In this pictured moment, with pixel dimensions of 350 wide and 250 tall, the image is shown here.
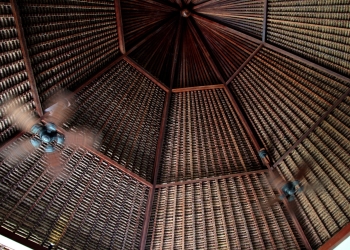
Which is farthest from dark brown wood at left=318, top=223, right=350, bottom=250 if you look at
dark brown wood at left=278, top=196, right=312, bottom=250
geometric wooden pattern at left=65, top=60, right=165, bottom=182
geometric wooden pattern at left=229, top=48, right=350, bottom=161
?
geometric wooden pattern at left=65, top=60, right=165, bottom=182

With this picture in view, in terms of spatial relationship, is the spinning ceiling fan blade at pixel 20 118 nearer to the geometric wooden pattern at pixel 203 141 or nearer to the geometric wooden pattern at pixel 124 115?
the geometric wooden pattern at pixel 124 115

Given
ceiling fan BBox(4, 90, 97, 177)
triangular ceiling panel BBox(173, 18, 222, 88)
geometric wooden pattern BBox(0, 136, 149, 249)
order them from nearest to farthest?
ceiling fan BBox(4, 90, 97, 177)
geometric wooden pattern BBox(0, 136, 149, 249)
triangular ceiling panel BBox(173, 18, 222, 88)

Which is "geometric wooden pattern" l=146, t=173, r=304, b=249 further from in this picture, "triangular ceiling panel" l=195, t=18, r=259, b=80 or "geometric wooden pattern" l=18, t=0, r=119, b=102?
"geometric wooden pattern" l=18, t=0, r=119, b=102

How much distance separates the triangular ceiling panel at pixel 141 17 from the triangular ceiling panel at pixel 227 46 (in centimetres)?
79

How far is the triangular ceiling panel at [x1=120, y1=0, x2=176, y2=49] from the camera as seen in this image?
269 inches

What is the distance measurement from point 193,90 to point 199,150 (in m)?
1.32

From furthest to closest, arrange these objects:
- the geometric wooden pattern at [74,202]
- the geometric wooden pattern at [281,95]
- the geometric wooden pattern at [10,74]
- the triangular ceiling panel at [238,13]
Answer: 1. the triangular ceiling panel at [238,13]
2. the geometric wooden pattern at [281,95]
3. the geometric wooden pattern at [74,202]
4. the geometric wooden pattern at [10,74]

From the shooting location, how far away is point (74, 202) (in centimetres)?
576

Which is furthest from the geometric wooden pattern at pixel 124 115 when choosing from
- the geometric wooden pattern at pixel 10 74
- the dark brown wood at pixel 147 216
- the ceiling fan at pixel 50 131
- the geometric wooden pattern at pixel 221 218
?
the geometric wooden pattern at pixel 10 74

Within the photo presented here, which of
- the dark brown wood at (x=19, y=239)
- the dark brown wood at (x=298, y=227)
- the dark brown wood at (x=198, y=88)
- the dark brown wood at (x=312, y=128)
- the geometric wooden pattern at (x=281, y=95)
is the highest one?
the dark brown wood at (x=198, y=88)

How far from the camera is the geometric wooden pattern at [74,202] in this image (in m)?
5.12

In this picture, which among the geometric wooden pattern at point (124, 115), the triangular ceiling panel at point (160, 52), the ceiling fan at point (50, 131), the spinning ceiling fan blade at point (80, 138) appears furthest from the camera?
the triangular ceiling panel at point (160, 52)

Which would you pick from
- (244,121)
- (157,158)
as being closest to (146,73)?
(157,158)

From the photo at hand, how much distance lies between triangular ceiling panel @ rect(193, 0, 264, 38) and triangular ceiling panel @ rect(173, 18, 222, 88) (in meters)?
0.51
